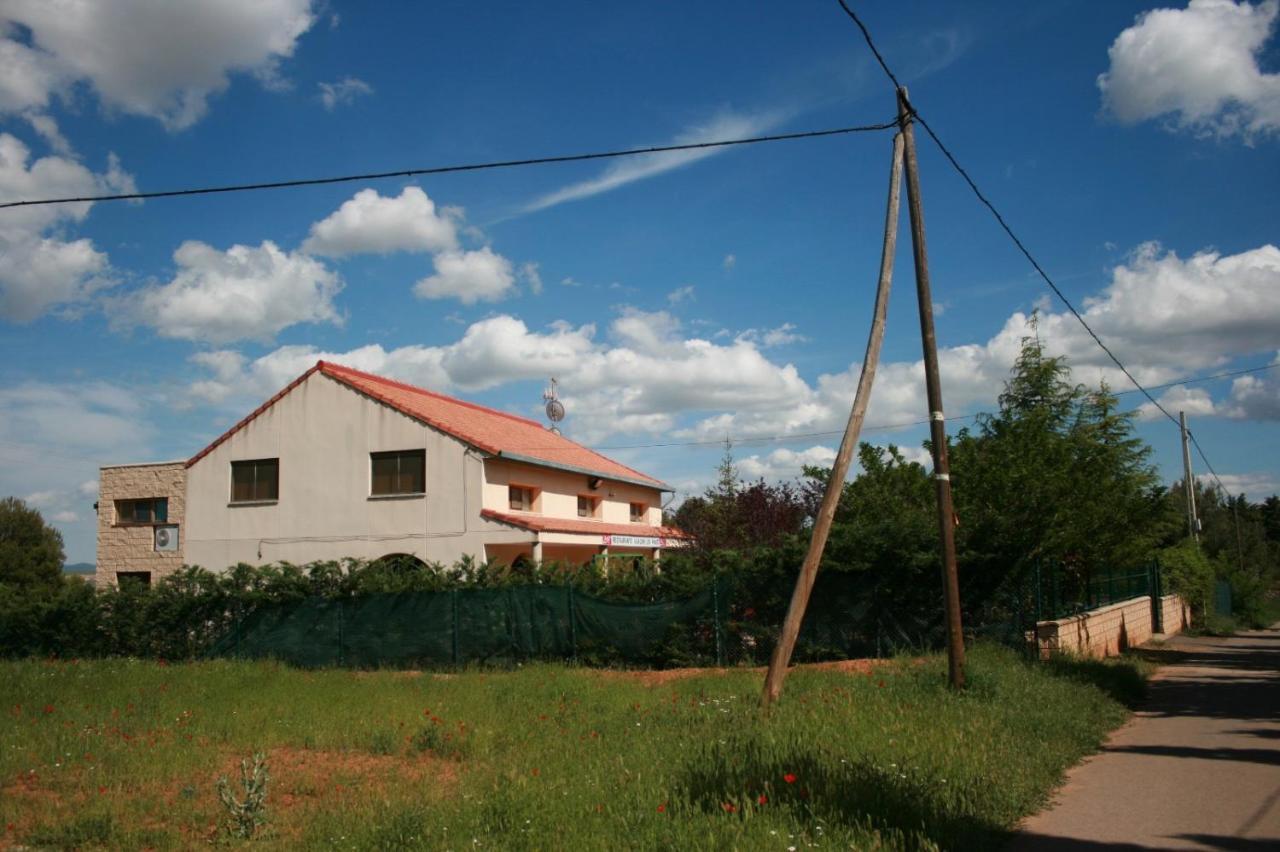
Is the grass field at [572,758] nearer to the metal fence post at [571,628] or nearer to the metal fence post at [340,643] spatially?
the metal fence post at [571,628]

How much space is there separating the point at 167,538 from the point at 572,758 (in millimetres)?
25673

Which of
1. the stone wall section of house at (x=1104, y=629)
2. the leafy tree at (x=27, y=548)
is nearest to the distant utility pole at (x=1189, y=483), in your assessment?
the stone wall section of house at (x=1104, y=629)

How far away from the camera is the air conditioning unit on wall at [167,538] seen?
30.5 metres

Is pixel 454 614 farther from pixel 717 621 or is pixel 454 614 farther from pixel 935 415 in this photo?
pixel 935 415

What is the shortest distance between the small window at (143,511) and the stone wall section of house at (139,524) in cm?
16

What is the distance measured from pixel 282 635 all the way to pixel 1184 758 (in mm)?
16527

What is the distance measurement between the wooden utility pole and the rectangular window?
1708 centimetres

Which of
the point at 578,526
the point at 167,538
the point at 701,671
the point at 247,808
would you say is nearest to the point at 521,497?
the point at 578,526

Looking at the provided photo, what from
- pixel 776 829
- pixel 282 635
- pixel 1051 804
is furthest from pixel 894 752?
pixel 282 635

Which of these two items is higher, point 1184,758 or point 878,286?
point 878,286

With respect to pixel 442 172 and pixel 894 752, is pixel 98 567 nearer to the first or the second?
pixel 442 172

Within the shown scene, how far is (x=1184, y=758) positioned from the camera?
31.5 ft

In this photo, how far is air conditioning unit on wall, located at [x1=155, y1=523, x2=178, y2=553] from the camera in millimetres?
30531

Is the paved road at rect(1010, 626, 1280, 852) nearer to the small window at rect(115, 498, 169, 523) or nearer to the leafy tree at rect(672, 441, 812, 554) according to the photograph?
the leafy tree at rect(672, 441, 812, 554)
